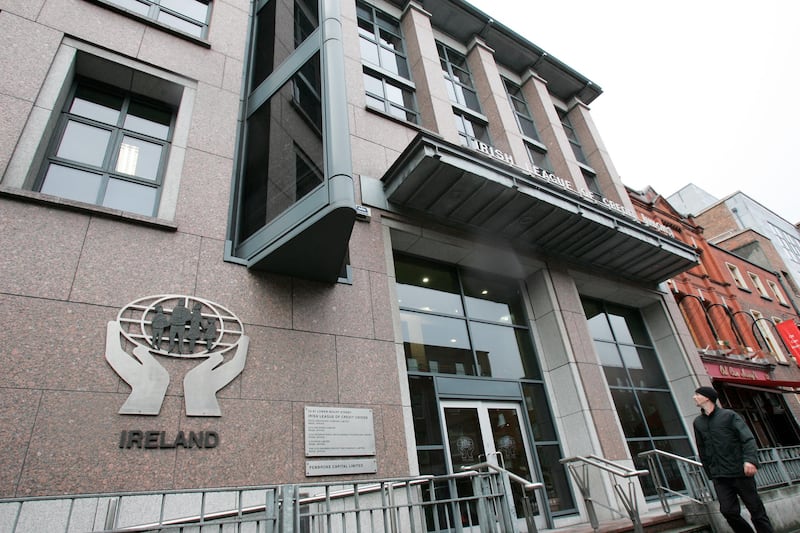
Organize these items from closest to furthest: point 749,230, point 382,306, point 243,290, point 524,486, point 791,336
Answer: point 524,486 < point 243,290 < point 382,306 < point 791,336 < point 749,230

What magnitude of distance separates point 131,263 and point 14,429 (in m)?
2.12

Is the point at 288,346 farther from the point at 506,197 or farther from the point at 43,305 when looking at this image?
the point at 506,197

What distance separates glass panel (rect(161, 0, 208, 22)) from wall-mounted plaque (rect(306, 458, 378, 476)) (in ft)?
28.3

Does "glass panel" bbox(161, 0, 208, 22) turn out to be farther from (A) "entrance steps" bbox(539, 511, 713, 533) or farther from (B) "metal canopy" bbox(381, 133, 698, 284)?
(A) "entrance steps" bbox(539, 511, 713, 533)

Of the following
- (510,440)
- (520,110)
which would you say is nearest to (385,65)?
(520,110)

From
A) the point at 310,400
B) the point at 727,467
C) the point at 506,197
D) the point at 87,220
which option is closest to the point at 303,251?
the point at 310,400

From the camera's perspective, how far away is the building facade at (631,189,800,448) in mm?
16922

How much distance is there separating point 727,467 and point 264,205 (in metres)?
6.96

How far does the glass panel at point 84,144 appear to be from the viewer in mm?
6480

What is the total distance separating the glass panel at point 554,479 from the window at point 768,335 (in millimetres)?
18562

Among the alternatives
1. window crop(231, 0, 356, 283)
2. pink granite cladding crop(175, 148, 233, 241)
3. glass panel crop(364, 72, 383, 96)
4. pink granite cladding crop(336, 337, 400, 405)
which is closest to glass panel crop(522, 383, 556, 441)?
pink granite cladding crop(336, 337, 400, 405)

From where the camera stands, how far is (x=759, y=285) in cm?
2567

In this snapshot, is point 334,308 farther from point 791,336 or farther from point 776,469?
point 791,336

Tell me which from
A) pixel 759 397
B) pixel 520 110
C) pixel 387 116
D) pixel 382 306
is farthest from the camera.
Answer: pixel 759 397
